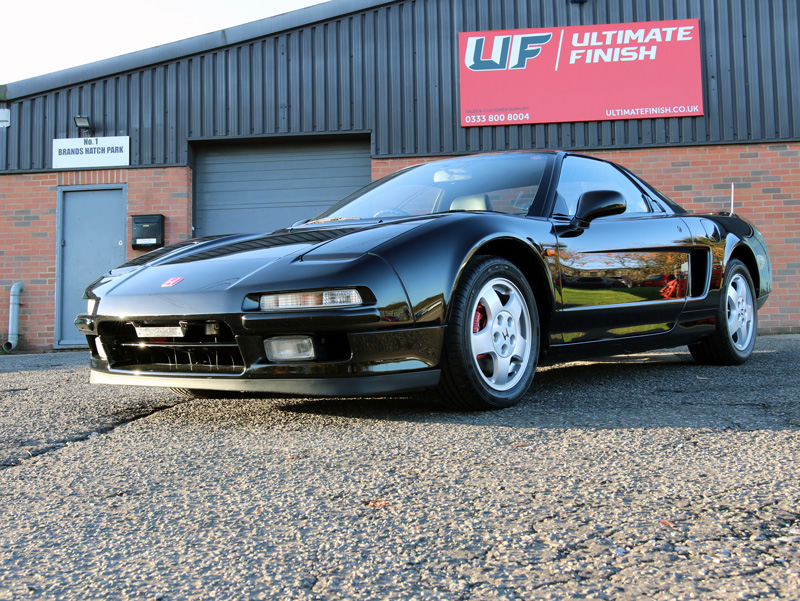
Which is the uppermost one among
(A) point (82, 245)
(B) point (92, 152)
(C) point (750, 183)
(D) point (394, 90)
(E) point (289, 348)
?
(D) point (394, 90)

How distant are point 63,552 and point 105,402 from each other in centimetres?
211

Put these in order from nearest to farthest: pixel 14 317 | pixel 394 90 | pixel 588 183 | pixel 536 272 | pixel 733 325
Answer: pixel 536 272, pixel 588 183, pixel 733 325, pixel 394 90, pixel 14 317

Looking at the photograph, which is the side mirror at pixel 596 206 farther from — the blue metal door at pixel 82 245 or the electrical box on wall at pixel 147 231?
the blue metal door at pixel 82 245

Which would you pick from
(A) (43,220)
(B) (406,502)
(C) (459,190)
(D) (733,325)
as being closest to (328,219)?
(C) (459,190)

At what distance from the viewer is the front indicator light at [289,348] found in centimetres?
253

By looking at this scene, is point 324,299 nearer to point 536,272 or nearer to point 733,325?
point 536,272

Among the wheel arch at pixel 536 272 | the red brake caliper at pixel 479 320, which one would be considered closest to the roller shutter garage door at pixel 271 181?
the wheel arch at pixel 536 272

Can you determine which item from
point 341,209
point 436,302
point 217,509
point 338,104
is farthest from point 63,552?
point 338,104

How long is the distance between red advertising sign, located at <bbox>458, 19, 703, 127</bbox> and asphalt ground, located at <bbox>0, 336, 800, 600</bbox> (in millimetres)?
6978

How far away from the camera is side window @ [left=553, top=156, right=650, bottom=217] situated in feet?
11.8

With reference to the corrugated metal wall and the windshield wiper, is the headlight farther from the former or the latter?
the corrugated metal wall

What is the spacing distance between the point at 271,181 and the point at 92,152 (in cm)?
249

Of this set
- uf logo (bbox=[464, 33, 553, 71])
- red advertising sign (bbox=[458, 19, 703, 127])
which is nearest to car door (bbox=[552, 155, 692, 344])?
red advertising sign (bbox=[458, 19, 703, 127])

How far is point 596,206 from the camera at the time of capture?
3.38 metres
